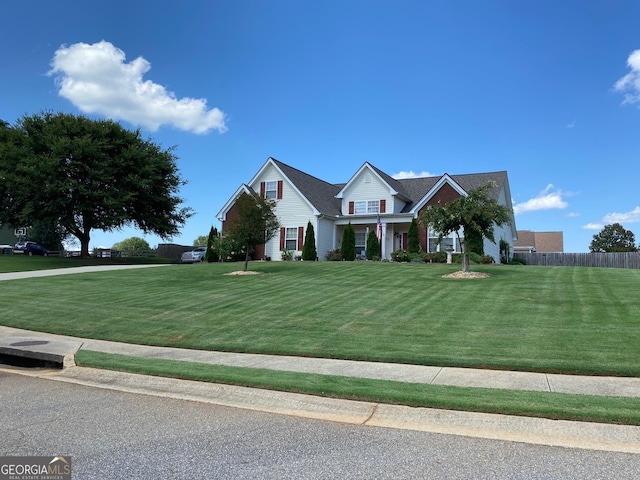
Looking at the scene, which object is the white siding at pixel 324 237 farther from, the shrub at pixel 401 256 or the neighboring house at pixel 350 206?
the shrub at pixel 401 256

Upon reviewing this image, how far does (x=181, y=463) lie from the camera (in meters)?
3.80

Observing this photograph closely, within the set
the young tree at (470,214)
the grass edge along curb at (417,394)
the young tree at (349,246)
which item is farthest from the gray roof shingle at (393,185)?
the grass edge along curb at (417,394)

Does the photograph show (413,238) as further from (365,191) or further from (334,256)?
(365,191)

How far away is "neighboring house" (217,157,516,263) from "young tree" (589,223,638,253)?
35.3 m

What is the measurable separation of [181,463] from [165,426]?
111 centimetres

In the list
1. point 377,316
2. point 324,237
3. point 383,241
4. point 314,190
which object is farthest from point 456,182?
point 377,316

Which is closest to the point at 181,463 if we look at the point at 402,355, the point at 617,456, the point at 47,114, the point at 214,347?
the point at 617,456

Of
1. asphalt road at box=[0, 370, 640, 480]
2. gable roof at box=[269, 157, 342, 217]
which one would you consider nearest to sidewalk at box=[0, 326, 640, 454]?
asphalt road at box=[0, 370, 640, 480]

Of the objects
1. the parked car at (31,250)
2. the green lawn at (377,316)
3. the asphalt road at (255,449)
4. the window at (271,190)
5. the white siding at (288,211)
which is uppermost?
the window at (271,190)

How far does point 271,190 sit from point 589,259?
23294mm

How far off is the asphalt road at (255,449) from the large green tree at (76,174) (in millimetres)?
28945

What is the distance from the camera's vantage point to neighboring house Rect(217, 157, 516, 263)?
31.2 m

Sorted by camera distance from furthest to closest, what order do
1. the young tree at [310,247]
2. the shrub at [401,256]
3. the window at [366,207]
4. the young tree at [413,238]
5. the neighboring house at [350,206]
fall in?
the window at [366,207] → the neighboring house at [350,206] → the young tree at [310,247] → the young tree at [413,238] → the shrub at [401,256]

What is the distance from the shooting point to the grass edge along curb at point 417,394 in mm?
4879
